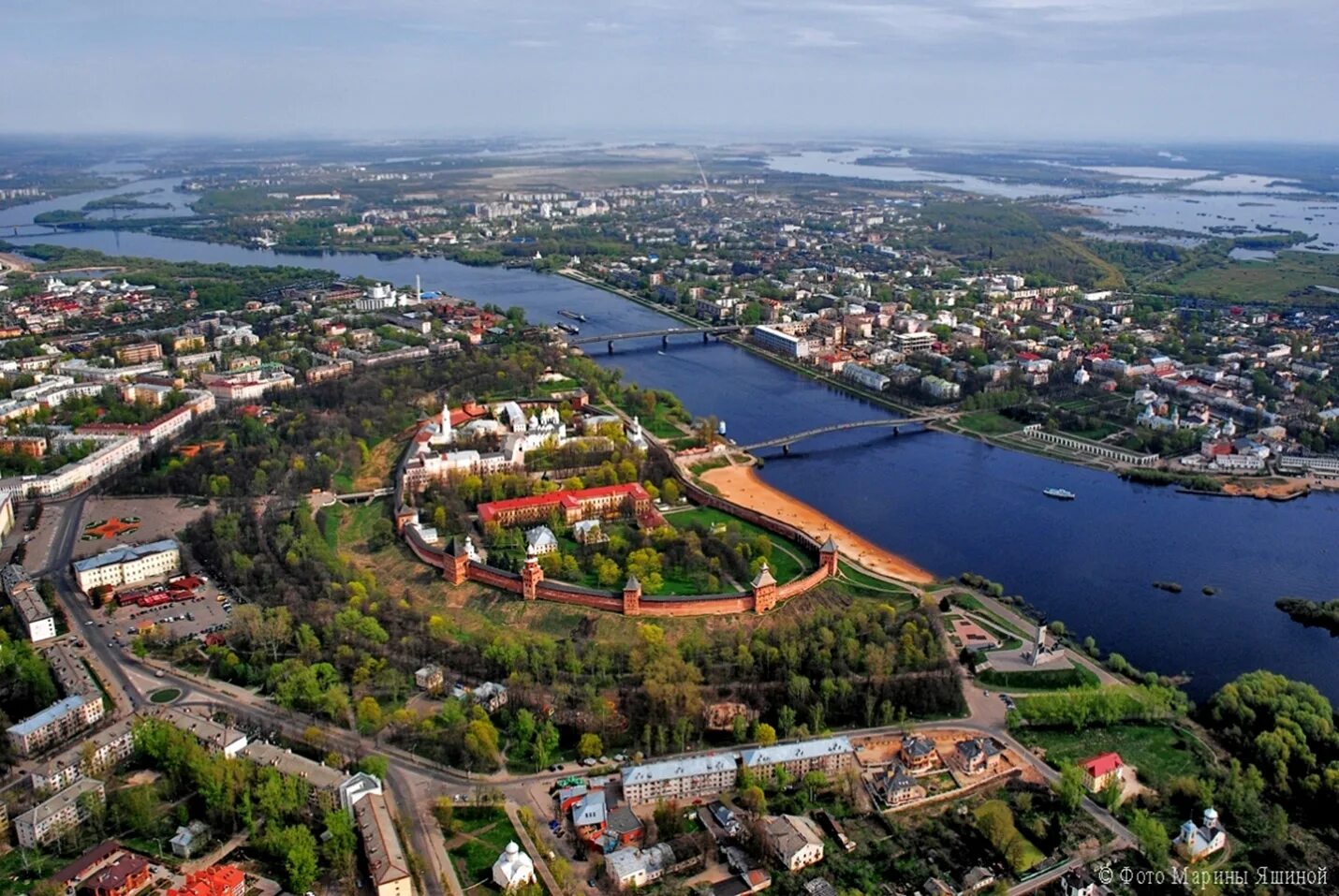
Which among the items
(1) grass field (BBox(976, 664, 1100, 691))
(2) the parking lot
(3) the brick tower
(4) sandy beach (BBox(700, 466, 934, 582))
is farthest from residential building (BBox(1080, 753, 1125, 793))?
(2) the parking lot

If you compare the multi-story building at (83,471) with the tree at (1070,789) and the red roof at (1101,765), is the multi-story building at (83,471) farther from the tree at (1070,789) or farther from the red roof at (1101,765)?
the red roof at (1101,765)

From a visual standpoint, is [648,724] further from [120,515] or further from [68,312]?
[68,312]

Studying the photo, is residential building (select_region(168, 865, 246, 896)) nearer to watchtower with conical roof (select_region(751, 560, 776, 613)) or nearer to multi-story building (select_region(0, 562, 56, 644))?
multi-story building (select_region(0, 562, 56, 644))

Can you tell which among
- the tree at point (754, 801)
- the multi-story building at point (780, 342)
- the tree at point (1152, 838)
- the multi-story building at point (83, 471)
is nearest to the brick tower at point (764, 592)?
Result: the tree at point (754, 801)

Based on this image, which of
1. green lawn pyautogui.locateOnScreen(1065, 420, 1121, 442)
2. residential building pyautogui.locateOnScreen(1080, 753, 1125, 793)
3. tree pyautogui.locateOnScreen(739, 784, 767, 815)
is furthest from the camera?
green lawn pyautogui.locateOnScreen(1065, 420, 1121, 442)

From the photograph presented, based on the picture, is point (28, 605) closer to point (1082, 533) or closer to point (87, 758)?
point (87, 758)

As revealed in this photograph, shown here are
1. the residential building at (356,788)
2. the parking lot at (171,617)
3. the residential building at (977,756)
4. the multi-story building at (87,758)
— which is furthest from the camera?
the parking lot at (171,617)

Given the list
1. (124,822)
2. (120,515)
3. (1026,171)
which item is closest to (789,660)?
(124,822)
